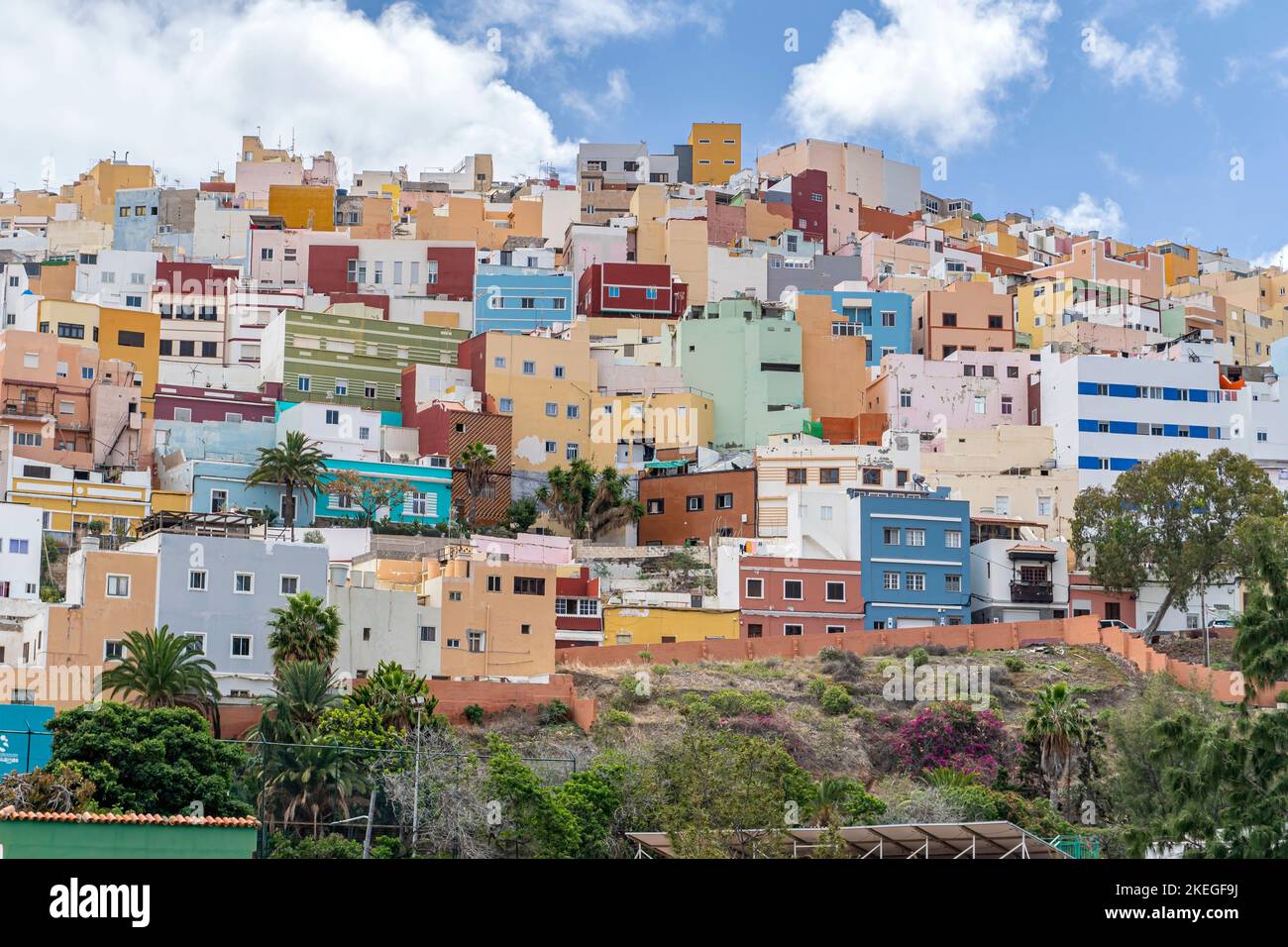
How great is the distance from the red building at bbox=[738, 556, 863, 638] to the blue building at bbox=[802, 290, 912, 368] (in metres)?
25.3

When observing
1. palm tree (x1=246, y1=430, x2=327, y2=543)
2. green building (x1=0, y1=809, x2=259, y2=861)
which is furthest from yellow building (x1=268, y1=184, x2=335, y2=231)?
green building (x1=0, y1=809, x2=259, y2=861)

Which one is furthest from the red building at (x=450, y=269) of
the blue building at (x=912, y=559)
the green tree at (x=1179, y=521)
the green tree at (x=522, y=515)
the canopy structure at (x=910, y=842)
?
the canopy structure at (x=910, y=842)

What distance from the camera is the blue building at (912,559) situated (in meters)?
69.0

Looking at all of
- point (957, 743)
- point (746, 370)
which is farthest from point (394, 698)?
point (746, 370)

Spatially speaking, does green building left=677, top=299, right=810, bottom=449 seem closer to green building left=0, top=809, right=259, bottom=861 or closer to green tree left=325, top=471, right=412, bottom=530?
green tree left=325, top=471, right=412, bottom=530

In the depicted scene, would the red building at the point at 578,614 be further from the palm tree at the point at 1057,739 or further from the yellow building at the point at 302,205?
the yellow building at the point at 302,205

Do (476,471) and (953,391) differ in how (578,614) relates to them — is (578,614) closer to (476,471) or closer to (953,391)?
(476,471)

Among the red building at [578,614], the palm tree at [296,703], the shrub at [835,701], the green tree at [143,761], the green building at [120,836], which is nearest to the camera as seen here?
the green building at [120,836]

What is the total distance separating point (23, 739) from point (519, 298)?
5596 cm

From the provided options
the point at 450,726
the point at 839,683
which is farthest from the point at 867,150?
the point at 450,726

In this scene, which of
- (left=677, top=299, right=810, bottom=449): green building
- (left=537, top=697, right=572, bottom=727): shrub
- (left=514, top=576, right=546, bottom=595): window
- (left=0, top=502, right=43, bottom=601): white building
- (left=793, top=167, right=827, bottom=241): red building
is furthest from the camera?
(left=793, top=167, right=827, bottom=241): red building

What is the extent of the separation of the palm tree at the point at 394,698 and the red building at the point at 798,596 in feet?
67.0

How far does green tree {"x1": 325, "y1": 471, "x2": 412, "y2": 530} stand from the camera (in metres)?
73.3

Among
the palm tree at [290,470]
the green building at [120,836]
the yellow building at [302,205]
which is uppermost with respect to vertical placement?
the yellow building at [302,205]
